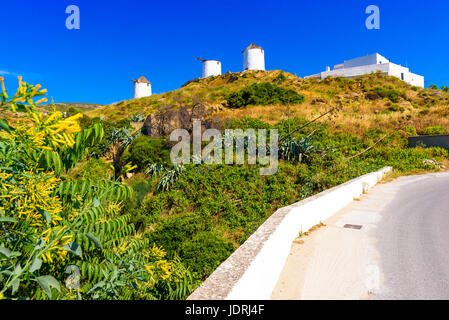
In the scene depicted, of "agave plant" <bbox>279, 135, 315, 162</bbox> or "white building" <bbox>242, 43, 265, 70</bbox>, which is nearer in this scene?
"agave plant" <bbox>279, 135, 315, 162</bbox>

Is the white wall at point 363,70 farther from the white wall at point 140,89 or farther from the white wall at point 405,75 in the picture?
the white wall at point 140,89

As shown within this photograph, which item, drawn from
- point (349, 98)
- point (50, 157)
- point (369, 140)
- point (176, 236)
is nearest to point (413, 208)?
point (176, 236)

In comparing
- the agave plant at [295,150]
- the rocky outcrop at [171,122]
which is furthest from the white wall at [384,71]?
the agave plant at [295,150]

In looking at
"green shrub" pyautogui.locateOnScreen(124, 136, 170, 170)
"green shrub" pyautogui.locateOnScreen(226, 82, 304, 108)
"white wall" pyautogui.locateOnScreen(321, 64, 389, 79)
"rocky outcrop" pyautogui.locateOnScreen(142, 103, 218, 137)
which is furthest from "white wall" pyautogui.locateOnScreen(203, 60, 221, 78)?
"green shrub" pyautogui.locateOnScreen(124, 136, 170, 170)

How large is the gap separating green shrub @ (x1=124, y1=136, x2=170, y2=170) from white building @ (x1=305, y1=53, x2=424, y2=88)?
Answer: 33160mm

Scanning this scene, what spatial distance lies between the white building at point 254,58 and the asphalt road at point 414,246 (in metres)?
44.9

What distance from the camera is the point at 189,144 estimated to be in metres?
15.9

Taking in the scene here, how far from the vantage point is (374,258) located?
12.4ft

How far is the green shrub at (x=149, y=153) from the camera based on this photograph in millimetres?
14820

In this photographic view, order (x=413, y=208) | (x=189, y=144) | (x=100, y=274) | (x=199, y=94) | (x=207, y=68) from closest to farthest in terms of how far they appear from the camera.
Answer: (x=100, y=274) < (x=413, y=208) < (x=189, y=144) < (x=199, y=94) < (x=207, y=68)

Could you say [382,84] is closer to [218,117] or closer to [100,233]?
[218,117]

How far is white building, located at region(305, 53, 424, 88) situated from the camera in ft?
134

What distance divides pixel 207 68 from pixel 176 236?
4896cm

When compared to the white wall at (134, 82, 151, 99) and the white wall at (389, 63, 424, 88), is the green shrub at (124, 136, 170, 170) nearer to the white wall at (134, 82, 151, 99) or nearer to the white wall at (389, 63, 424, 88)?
the white wall at (389, 63, 424, 88)
